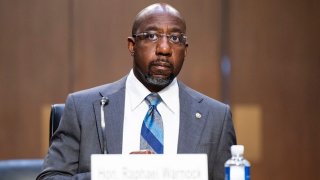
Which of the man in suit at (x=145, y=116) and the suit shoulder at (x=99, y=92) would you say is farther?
the suit shoulder at (x=99, y=92)

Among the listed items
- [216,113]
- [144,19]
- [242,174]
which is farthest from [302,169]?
[242,174]

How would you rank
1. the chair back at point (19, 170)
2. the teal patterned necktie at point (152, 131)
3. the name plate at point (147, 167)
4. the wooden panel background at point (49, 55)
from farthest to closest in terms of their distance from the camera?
1. the wooden panel background at point (49, 55)
2. the chair back at point (19, 170)
3. the teal patterned necktie at point (152, 131)
4. the name plate at point (147, 167)

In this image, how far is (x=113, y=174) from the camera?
64.6 inches

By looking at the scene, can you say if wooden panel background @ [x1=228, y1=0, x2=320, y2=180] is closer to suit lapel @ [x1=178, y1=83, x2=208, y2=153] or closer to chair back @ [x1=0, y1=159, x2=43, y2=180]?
suit lapel @ [x1=178, y1=83, x2=208, y2=153]

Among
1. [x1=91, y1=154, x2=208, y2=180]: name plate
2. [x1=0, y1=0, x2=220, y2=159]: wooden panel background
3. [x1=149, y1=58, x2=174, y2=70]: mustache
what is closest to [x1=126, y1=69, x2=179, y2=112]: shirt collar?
[x1=149, y1=58, x2=174, y2=70]: mustache

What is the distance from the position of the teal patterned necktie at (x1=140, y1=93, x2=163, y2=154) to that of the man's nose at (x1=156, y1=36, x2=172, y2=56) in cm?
21

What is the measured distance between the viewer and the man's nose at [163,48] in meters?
2.30

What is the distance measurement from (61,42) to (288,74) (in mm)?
1596

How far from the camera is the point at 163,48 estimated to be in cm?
230

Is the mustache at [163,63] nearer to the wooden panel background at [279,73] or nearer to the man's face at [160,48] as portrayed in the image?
the man's face at [160,48]

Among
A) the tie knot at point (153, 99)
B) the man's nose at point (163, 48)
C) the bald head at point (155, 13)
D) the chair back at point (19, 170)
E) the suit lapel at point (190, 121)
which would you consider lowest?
the chair back at point (19, 170)

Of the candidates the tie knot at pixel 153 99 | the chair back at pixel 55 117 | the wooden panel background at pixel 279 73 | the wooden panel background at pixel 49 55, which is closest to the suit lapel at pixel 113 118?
the tie knot at pixel 153 99

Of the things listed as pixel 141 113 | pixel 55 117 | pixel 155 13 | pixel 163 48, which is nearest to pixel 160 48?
pixel 163 48

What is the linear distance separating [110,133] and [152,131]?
0.16 m
